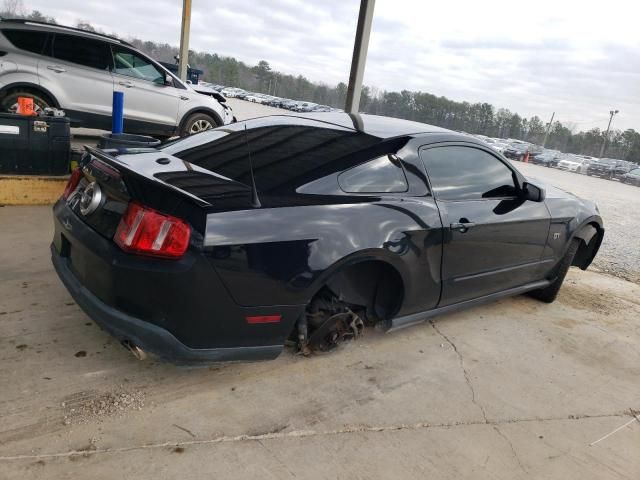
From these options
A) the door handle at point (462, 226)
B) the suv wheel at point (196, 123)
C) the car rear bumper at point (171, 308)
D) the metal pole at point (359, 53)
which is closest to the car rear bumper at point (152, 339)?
the car rear bumper at point (171, 308)

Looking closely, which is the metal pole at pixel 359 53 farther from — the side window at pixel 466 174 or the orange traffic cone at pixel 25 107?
the orange traffic cone at pixel 25 107

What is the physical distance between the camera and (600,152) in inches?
2485

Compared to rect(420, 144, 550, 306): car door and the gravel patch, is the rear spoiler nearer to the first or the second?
the gravel patch

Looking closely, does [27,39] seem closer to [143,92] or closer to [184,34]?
[143,92]

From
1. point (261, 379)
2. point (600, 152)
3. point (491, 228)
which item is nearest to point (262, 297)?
point (261, 379)

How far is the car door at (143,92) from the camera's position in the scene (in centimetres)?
799

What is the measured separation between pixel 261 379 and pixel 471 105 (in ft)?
173

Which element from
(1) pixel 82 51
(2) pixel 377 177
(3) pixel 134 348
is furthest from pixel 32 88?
(2) pixel 377 177

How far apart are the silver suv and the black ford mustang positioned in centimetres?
501

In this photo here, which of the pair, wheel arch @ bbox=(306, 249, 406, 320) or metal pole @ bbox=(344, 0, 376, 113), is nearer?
wheel arch @ bbox=(306, 249, 406, 320)

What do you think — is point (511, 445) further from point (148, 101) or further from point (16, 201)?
point (148, 101)

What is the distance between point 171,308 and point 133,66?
699 centimetres

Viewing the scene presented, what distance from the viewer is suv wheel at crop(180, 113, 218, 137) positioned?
8711 millimetres

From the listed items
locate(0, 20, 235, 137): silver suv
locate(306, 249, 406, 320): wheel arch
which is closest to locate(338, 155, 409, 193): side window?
locate(306, 249, 406, 320): wheel arch
